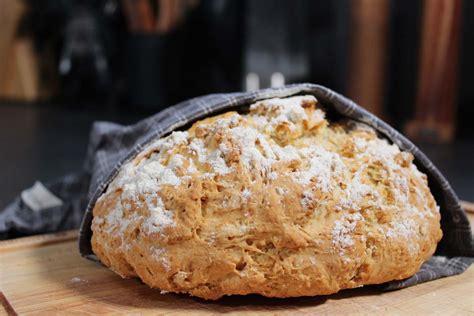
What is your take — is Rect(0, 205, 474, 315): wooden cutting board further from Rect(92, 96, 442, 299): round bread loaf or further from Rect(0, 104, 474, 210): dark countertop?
Rect(0, 104, 474, 210): dark countertop

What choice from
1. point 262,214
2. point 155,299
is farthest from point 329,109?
point 155,299

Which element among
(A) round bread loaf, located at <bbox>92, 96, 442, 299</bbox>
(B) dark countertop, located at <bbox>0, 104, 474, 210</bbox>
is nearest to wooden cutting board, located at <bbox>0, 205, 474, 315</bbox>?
(A) round bread loaf, located at <bbox>92, 96, 442, 299</bbox>

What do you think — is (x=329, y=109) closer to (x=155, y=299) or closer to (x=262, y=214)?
(x=262, y=214)

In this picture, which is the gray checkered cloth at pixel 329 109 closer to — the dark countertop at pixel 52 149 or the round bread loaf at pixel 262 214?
the round bread loaf at pixel 262 214

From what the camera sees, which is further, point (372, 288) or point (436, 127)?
point (436, 127)

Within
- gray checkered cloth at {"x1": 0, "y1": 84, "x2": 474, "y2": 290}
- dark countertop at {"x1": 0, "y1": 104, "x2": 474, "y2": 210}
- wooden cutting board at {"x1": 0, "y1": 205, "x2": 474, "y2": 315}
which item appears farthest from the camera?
dark countertop at {"x1": 0, "y1": 104, "x2": 474, "y2": 210}

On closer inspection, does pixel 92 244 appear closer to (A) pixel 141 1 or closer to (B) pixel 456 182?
(B) pixel 456 182

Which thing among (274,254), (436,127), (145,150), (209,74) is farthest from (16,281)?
(209,74)
